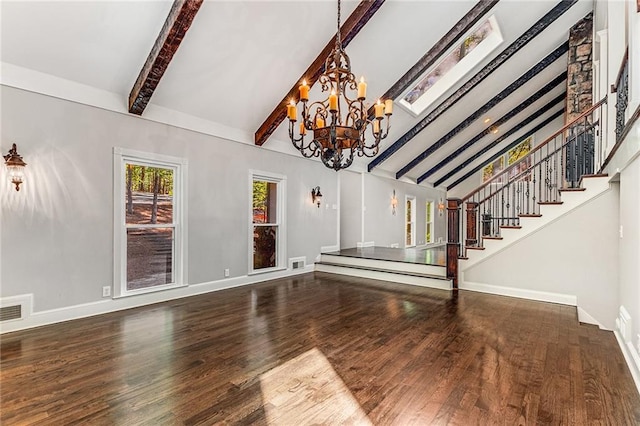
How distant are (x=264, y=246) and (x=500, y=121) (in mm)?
7612

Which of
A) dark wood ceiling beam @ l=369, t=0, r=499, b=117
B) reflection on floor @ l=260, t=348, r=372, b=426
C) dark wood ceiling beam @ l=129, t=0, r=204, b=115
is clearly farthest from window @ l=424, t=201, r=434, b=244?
dark wood ceiling beam @ l=129, t=0, r=204, b=115

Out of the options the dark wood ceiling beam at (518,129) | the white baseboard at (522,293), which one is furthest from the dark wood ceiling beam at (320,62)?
the dark wood ceiling beam at (518,129)

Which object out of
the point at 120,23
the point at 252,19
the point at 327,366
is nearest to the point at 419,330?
the point at 327,366

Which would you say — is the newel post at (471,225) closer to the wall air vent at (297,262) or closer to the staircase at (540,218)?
the staircase at (540,218)

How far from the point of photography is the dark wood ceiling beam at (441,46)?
16.7 ft

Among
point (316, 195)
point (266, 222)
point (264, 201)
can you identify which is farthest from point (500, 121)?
point (266, 222)

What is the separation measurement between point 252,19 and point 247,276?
4.27m

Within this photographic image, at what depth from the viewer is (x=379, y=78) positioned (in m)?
6.02

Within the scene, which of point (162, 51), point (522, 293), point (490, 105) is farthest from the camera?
point (490, 105)

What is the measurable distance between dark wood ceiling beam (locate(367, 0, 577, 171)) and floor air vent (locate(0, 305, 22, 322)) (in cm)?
784

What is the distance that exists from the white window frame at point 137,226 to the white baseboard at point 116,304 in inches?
3.6

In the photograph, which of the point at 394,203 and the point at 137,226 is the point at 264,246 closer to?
the point at 137,226

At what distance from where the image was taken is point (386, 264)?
6.71 metres

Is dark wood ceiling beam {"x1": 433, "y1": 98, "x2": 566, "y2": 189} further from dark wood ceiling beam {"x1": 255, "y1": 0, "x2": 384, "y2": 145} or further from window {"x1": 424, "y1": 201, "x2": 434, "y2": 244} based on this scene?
dark wood ceiling beam {"x1": 255, "y1": 0, "x2": 384, "y2": 145}
